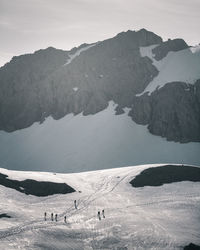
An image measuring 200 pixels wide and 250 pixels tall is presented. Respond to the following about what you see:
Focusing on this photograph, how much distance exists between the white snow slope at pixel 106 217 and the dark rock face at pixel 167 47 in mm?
112376

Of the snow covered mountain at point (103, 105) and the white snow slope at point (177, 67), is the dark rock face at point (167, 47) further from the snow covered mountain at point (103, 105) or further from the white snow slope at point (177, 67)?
the white snow slope at point (177, 67)

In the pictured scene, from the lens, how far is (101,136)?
14300 centimetres

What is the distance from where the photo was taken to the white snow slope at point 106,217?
43.9 meters

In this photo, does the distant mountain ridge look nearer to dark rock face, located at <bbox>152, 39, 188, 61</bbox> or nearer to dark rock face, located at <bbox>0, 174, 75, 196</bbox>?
dark rock face, located at <bbox>152, 39, 188, 61</bbox>

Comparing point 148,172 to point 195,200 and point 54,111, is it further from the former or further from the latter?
point 54,111

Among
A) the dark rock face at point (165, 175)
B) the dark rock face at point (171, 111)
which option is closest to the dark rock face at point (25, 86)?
the dark rock face at point (171, 111)

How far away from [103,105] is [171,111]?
2802 cm

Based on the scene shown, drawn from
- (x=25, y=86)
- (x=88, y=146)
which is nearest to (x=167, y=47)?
(x=88, y=146)

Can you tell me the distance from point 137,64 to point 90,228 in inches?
5157

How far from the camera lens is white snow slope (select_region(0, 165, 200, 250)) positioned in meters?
43.9

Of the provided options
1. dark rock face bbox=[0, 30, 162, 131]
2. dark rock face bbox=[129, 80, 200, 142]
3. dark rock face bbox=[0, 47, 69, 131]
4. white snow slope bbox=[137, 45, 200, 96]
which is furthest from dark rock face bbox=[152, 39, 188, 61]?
dark rock face bbox=[0, 47, 69, 131]

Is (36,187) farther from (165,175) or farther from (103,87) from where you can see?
(103,87)

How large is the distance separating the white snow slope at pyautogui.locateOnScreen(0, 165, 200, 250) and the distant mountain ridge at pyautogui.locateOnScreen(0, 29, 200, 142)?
74.4 metres

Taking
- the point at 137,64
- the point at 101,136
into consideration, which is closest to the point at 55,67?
the point at 137,64
